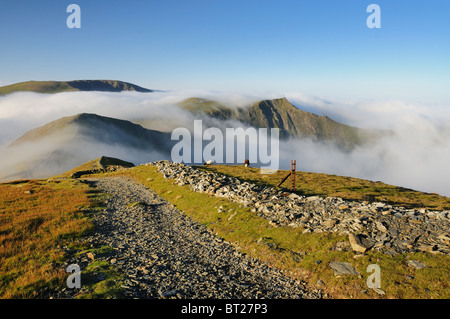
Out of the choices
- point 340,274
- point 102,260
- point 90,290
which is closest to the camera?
point 90,290

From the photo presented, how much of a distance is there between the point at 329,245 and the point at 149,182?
36533 mm

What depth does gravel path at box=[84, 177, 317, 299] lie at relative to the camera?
11961mm

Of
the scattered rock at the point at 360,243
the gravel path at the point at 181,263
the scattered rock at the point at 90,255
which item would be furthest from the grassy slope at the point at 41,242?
the scattered rock at the point at 360,243

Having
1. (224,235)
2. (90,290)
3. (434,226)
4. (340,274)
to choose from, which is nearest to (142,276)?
(90,290)

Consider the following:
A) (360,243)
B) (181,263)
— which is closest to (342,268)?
(360,243)

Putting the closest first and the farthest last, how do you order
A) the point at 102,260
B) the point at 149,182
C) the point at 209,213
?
1. the point at 102,260
2. the point at 209,213
3. the point at 149,182

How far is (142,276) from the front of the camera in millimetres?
12953

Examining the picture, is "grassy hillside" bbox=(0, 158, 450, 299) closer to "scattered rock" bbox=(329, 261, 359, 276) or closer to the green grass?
the green grass

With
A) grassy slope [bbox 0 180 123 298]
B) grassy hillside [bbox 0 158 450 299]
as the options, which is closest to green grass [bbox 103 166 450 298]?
grassy hillside [bbox 0 158 450 299]

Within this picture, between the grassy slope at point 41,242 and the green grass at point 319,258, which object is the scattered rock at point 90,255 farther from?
the green grass at point 319,258

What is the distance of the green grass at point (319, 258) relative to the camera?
11281 millimetres

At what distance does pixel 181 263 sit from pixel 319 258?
8.55m
